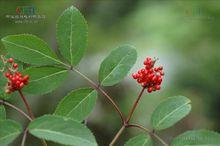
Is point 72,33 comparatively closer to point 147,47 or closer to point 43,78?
point 43,78

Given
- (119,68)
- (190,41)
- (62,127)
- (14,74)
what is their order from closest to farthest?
(62,127), (14,74), (119,68), (190,41)

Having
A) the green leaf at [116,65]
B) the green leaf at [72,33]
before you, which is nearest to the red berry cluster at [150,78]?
the green leaf at [116,65]

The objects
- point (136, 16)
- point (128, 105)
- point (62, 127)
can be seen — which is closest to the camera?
point (62, 127)

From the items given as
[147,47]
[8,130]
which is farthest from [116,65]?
[147,47]

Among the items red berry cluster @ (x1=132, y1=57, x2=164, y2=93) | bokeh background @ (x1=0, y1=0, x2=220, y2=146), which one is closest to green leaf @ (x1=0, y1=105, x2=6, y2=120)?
red berry cluster @ (x1=132, y1=57, x2=164, y2=93)

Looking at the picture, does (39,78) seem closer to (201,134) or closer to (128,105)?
(201,134)

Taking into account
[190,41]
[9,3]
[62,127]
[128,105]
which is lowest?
[128,105]

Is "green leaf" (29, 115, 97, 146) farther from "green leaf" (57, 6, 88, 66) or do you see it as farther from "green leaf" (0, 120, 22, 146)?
"green leaf" (57, 6, 88, 66)

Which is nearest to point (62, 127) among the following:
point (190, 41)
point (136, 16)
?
point (190, 41)
